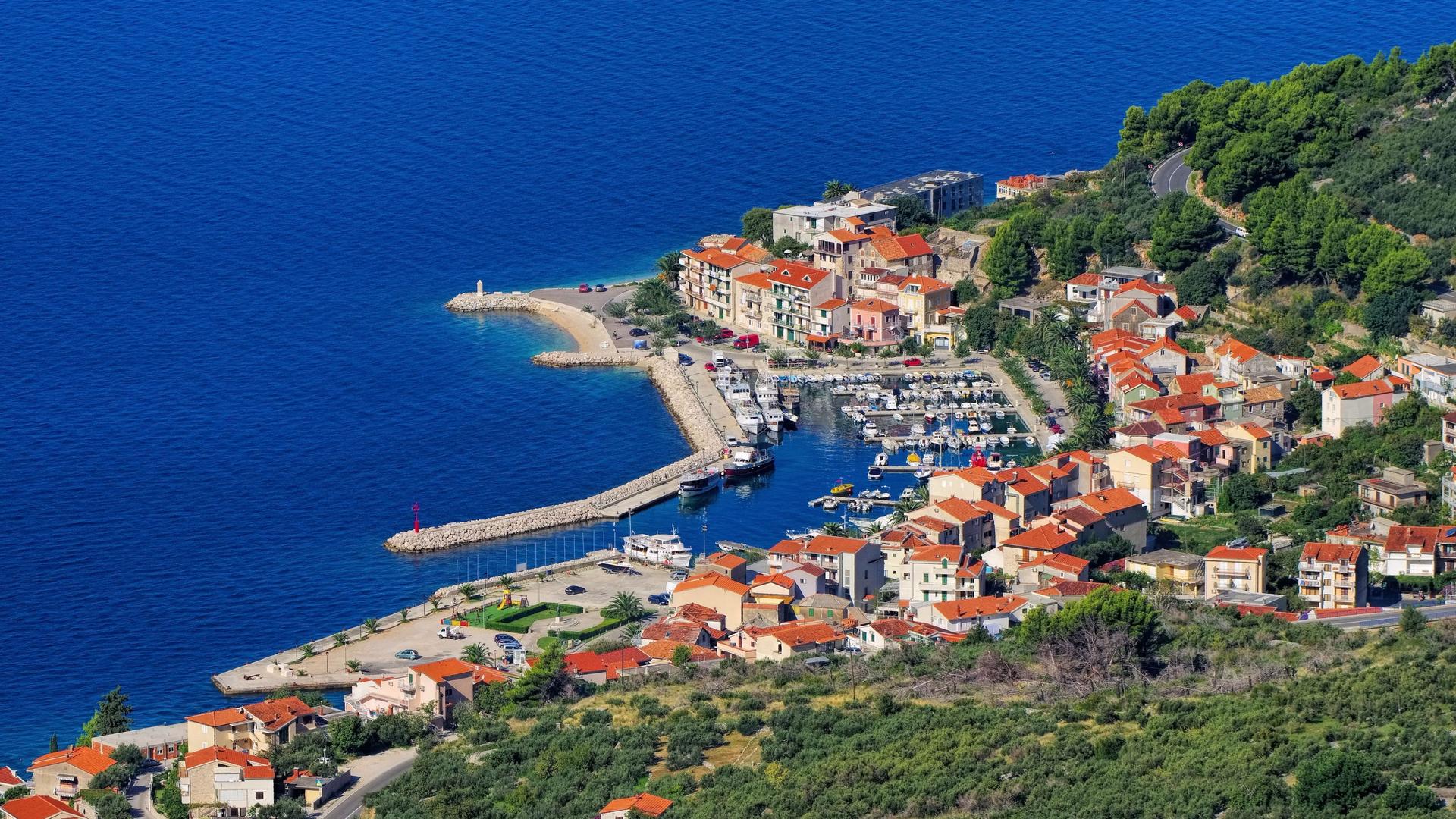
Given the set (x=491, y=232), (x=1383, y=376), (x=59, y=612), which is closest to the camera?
(x=59, y=612)

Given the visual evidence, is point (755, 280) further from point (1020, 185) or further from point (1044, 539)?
point (1044, 539)

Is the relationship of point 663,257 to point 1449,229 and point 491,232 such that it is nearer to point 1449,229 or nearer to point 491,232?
point 491,232

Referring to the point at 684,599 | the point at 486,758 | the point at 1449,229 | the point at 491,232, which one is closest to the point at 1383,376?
the point at 1449,229

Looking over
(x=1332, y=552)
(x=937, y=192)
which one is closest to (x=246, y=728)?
(x=1332, y=552)

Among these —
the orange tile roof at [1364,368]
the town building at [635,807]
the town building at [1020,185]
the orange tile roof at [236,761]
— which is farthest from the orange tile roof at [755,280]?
the town building at [635,807]

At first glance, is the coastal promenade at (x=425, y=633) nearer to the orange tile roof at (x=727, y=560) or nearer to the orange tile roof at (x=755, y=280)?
the orange tile roof at (x=727, y=560)

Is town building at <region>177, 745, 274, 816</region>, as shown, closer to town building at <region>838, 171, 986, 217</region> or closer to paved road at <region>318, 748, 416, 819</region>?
paved road at <region>318, 748, 416, 819</region>

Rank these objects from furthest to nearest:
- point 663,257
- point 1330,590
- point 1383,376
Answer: point 663,257 → point 1383,376 → point 1330,590
